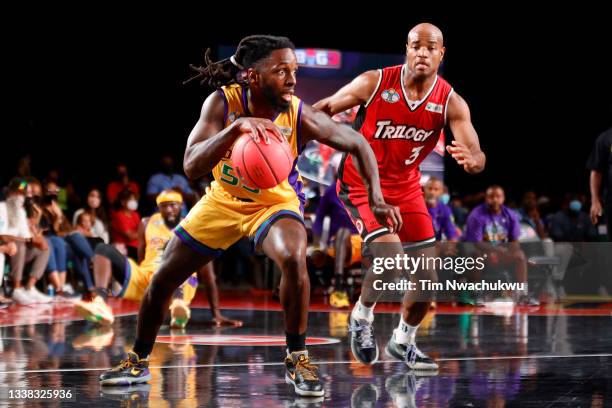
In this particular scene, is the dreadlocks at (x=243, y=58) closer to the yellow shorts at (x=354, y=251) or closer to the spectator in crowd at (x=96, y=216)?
the yellow shorts at (x=354, y=251)

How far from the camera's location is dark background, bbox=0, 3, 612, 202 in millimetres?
14633

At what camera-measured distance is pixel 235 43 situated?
1502cm

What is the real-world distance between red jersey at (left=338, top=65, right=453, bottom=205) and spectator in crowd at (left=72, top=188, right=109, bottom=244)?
631 centimetres

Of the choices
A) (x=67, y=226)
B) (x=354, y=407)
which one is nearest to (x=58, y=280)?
(x=67, y=226)

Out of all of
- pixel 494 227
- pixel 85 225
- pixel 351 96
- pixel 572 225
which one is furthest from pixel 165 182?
pixel 351 96

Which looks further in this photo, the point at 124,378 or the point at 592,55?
the point at 592,55

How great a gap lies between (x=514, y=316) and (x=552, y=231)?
164 inches

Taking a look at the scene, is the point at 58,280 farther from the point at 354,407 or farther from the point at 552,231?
the point at 354,407

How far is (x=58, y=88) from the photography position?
1491cm

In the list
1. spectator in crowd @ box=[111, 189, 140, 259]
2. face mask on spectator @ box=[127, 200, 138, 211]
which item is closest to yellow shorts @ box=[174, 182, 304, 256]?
spectator in crowd @ box=[111, 189, 140, 259]

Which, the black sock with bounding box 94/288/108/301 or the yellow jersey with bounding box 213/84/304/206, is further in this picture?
the black sock with bounding box 94/288/108/301

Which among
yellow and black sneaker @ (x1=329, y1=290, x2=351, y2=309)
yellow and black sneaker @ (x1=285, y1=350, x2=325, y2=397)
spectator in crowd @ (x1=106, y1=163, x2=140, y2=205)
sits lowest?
yellow and black sneaker @ (x1=285, y1=350, x2=325, y2=397)

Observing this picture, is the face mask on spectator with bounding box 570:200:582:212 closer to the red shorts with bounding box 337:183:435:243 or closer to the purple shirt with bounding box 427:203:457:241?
the purple shirt with bounding box 427:203:457:241

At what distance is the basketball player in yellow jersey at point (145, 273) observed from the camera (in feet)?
25.8
